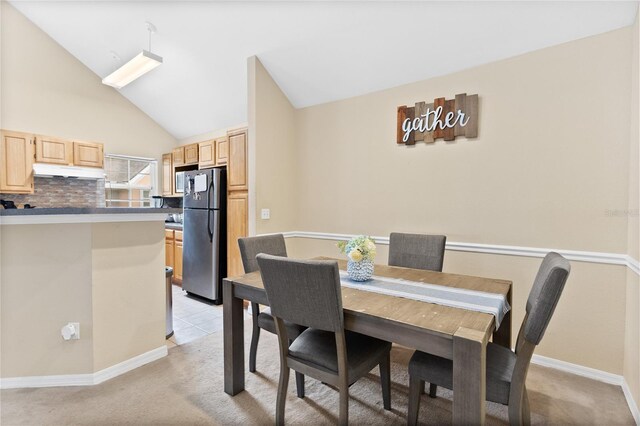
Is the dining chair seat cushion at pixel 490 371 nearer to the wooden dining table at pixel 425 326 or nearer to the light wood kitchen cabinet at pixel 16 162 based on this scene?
the wooden dining table at pixel 425 326

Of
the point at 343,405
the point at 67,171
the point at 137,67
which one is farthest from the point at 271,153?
the point at 67,171

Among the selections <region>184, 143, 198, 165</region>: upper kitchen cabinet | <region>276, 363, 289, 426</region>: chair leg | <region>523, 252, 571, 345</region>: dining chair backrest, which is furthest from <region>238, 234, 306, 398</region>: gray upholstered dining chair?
<region>184, 143, 198, 165</region>: upper kitchen cabinet

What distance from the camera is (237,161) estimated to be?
12.1 feet

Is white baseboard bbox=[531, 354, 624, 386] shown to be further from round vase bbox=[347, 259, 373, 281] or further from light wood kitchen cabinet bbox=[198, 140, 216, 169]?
light wood kitchen cabinet bbox=[198, 140, 216, 169]

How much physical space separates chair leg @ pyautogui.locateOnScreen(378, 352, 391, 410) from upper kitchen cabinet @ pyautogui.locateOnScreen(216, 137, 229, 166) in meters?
3.09

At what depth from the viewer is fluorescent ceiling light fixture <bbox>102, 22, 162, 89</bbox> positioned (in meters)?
3.15

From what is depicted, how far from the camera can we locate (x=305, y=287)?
54.7 inches

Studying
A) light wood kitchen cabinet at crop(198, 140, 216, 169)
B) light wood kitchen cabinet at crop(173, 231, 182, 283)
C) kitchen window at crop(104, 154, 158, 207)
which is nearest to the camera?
light wood kitchen cabinet at crop(198, 140, 216, 169)

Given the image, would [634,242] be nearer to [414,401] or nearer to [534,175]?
[534,175]

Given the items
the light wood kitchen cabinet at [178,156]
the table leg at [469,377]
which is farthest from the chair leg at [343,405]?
the light wood kitchen cabinet at [178,156]

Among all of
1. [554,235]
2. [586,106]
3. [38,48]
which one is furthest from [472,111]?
[38,48]

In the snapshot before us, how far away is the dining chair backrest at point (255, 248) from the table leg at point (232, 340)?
301 millimetres

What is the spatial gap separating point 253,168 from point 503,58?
2.44 meters

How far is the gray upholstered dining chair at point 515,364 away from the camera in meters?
1.25
